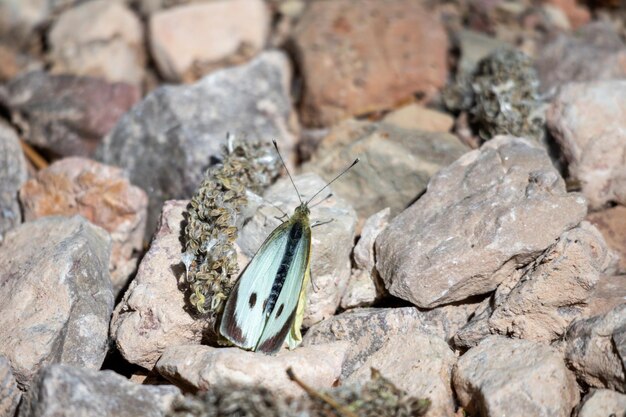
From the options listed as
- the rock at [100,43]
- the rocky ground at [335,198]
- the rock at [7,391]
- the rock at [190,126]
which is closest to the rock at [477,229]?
the rocky ground at [335,198]

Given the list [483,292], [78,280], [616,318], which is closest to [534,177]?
[483,292]

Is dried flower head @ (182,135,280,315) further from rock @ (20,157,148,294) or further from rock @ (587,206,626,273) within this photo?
rock @ (587,206,626,273)

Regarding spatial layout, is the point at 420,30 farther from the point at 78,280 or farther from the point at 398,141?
the point at 78,280

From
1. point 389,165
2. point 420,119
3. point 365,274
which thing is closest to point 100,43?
point 420,119

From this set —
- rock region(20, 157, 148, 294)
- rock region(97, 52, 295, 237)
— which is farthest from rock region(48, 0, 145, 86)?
rock region(20, 157, 148, 294)

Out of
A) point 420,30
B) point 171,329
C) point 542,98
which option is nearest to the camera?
point 171,329

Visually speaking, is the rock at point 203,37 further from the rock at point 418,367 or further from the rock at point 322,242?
the rock at point 418,367
